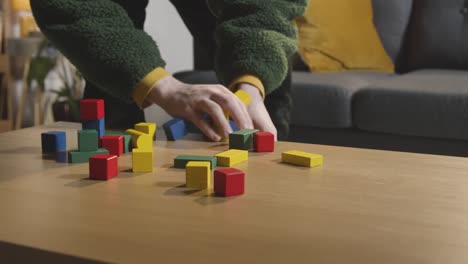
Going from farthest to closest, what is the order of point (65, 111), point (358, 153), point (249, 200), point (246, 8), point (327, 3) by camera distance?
point (65, 111)
point (327, 3)
point (246, 8)
point (358, 153)
point (249, 200)

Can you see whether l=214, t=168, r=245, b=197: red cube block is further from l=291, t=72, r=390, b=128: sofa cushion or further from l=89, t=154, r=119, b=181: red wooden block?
l=291, t=72, r=390, b=128: sofa cushion

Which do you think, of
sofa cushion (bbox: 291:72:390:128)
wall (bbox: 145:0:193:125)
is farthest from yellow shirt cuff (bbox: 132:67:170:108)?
wall (bbox: 145:0:193:125)

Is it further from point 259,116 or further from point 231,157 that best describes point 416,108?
point 231,157

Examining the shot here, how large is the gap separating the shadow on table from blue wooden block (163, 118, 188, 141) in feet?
1.58

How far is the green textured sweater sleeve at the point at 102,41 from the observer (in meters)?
1.09

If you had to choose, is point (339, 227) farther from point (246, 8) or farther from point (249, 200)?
point (246, 8)

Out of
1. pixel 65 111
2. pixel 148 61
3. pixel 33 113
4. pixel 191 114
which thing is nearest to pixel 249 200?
pixel 191 114

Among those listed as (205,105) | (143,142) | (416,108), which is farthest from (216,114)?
(416,108)

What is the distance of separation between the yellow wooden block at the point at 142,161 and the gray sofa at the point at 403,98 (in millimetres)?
1454

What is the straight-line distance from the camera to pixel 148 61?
109 cm

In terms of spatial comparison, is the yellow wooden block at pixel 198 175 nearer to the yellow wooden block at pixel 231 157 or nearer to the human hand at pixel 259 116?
the yellow wooden block at pixel 231 157

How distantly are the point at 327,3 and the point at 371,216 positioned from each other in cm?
206

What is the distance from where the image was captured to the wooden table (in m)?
0.54

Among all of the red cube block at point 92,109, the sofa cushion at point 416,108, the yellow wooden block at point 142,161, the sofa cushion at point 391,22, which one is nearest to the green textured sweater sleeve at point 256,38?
the red cube block at point 92,109
